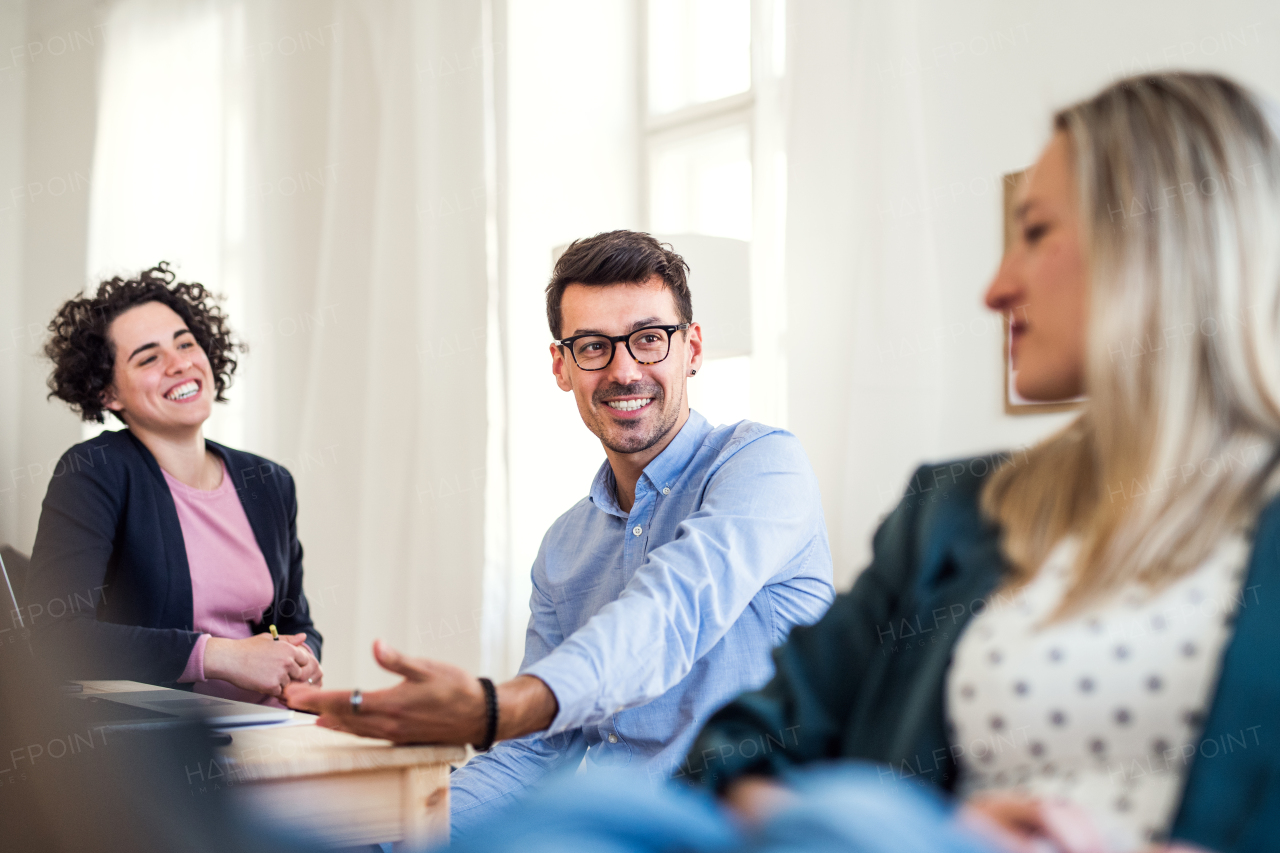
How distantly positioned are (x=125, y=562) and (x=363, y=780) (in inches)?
48.0

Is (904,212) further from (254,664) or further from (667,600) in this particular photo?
(254,664)

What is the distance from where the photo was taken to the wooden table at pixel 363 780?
3.27 feet

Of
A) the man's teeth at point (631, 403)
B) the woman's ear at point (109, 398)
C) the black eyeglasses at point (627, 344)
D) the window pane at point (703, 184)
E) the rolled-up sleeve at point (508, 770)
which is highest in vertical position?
the window pane at point (703, 184)

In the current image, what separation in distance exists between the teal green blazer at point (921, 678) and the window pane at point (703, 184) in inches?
94.3

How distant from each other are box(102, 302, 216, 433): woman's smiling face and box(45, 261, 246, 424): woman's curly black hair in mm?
18

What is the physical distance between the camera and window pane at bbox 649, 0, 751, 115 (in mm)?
3287

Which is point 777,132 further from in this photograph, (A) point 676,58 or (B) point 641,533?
(B) point 641,533

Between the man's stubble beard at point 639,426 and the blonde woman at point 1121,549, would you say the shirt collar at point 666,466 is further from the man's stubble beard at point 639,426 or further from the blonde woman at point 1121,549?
the blonde woman at point 1121,549

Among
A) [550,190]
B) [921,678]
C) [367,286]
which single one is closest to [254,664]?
[921,678]

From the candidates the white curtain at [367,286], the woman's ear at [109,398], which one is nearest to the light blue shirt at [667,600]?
the woman's ear at [109,398]

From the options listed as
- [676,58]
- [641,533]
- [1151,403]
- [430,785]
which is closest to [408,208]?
[676,58]

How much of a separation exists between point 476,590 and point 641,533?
1.91 meters

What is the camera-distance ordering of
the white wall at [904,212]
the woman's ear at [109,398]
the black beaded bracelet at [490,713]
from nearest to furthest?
the black beaded bracelet at [490,713] → the white wall at [904,212] → the woman's ear at [109,398]

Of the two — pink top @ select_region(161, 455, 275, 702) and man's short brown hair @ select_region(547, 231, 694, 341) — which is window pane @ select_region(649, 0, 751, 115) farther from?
pink top @ select_region(161, 455, 275, 702)
